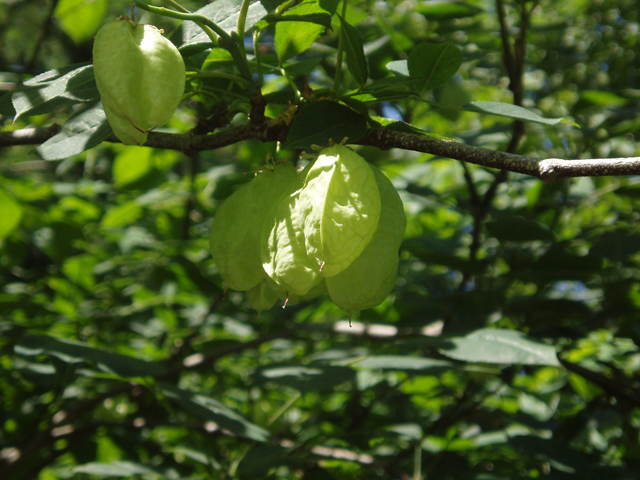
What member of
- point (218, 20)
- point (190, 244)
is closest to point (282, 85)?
point (190, 244)

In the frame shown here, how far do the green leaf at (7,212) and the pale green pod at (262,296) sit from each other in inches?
47.0

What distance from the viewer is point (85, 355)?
116 cm

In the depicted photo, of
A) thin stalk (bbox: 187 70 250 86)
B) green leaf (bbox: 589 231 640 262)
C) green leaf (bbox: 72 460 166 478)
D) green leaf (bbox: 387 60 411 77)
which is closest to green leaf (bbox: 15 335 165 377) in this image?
green leaf (bbox: 72 460 166 478)

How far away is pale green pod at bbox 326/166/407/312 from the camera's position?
79cm

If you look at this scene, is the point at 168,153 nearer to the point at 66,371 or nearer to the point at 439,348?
the point at 66,371

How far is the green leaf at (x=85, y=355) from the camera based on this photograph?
1.12m

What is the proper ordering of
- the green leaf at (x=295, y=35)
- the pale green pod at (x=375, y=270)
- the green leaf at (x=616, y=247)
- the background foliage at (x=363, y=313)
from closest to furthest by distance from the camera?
1. the pale green pod at (x=375, y=270)
2. the green leaf at (x=295, y=35)
3. the background foliage at (x=363, y=313)
4. the green leaf at (x=616, y=247)

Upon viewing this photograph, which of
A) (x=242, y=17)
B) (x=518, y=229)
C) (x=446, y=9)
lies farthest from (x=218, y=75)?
(x=446, y=9)

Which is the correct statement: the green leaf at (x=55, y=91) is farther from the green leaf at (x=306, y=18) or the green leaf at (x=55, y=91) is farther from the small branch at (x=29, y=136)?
the green leaf at (x=306, y=18)

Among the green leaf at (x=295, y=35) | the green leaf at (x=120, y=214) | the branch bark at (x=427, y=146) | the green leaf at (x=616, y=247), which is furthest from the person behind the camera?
the green leaf at (x=120, y=214)

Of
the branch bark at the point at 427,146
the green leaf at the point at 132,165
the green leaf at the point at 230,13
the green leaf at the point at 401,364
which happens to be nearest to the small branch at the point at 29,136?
the branch bark at the point at 427,146

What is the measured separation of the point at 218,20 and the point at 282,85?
1008 millimetres

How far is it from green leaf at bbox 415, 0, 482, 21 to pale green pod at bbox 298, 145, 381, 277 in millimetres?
1119

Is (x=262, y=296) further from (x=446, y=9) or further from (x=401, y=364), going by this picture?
(x=446, y=9)
